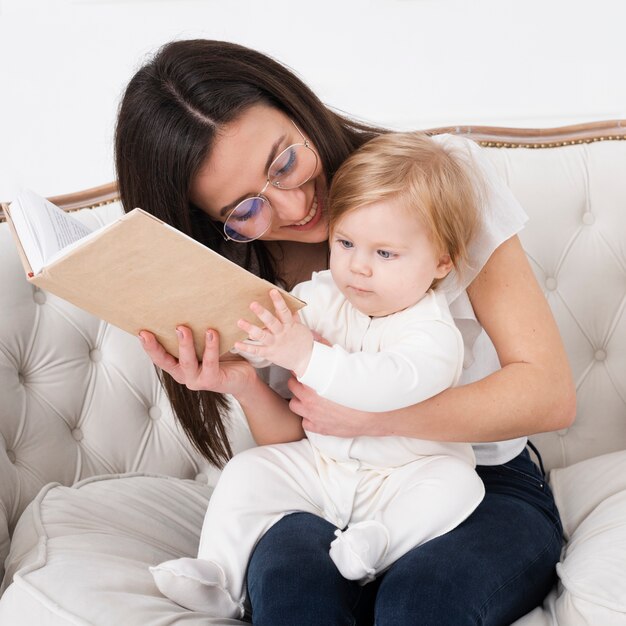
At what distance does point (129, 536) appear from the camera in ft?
Result: 5.30

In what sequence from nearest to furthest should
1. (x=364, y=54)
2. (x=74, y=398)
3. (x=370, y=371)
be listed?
(x=370, y=371), (x=74, y=398), (x=364, y=54)

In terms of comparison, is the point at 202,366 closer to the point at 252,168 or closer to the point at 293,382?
the point at 293,382

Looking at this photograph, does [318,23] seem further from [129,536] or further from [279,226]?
[129,536]

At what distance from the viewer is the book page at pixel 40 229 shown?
1.20 meters

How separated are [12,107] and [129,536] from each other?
1.51 meters

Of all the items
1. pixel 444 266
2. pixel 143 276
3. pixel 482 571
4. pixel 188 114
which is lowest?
pixel 482 571

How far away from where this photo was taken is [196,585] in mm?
1292

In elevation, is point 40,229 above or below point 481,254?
above

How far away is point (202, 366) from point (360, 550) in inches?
16.3

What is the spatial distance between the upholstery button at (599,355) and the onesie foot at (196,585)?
1.25m

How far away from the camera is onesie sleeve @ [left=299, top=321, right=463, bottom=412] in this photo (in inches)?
51.4

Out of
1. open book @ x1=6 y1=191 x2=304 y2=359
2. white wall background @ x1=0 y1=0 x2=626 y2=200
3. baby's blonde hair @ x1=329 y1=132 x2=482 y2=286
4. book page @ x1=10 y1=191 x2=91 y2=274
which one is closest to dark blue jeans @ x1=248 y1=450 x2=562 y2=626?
open book @ x1=6 y1=191 x2=304 y2=359

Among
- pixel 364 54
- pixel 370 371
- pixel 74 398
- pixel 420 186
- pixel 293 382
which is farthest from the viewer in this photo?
pixel 364 54

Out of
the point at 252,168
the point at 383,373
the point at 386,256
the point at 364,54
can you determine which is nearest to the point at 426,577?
the point at 383,373
